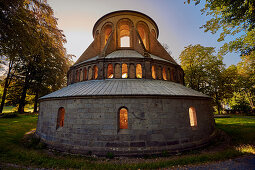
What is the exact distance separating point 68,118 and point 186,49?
24720 mm

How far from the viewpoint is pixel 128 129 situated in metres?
7.59

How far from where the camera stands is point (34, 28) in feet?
21.4

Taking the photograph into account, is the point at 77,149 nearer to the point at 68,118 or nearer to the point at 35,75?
the point at 68,118

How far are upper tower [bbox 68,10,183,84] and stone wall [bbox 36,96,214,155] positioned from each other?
366cm

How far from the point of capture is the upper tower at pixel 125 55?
440 inches

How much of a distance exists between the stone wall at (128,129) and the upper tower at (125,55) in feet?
12.0

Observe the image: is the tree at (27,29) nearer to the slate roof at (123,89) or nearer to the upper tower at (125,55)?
the slate roof at (123,89)

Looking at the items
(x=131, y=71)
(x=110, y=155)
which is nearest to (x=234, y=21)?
(x=131, y=71)

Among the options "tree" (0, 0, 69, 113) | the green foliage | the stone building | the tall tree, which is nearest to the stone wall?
the stone building

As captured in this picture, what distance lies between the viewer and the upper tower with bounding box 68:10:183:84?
11164 mm

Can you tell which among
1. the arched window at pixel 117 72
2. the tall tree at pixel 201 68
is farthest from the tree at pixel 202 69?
the arched window at pixel 117 72

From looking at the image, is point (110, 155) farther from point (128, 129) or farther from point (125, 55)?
point (125, 55)

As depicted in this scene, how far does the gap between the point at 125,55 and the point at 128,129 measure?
7.59 metres

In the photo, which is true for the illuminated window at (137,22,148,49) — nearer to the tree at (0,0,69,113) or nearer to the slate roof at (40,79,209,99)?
the slate roof at (40,79,209,99)
